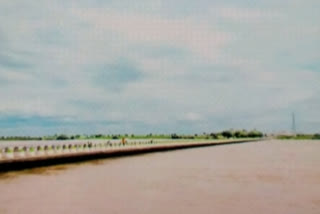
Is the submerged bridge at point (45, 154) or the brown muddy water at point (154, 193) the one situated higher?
the submerged bridge at point (45, 154)

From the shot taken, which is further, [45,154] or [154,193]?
[45,154]

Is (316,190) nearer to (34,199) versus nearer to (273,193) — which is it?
(273,193)

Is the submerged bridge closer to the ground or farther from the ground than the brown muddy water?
farther from the ground

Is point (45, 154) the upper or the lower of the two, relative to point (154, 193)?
upper

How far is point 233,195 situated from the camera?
2444cm

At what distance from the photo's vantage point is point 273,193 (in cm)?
2519

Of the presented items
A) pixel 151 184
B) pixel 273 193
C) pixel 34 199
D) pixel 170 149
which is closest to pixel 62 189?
pixel 34 199

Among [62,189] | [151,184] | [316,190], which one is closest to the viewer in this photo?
[62,189]

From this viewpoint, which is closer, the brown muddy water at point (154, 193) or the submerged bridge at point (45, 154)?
the brown muddy water at point (154, 193)

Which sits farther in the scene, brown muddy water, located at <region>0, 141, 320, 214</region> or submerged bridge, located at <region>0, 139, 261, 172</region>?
submerged bridge, located at <region>0, 139, 261, 172</region>

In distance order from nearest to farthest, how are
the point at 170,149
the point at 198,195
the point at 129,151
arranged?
the point at 198,195 < the point at 129,151 < the point at 170,149

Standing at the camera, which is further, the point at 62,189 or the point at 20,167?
the point at 20,167

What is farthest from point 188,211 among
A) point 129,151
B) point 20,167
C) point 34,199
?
point 129,151

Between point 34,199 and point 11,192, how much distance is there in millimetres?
2779
